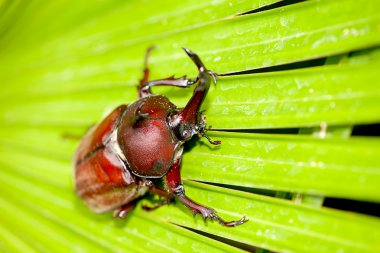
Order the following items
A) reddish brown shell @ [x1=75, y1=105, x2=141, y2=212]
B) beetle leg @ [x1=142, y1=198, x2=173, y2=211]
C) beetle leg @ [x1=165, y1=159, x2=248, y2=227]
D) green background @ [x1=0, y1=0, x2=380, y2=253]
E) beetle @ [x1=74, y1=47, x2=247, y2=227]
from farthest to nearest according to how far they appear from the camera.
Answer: reddish brown shell @ [x1=75, y1=105, x2=141, y2=212]
beetle leg @ [x1=142, y1=198, x2=173, y2=211]
beetle @ [x1=74, y1=47, x2=247, y2=227]
beetle leg @ [x1=165, y1=159, x2=248, y2=227]
green background @ [x1=0, y1=0, x2=380, y2=253]

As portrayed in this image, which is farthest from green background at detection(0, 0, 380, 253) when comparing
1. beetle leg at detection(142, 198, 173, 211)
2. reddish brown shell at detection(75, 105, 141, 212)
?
reddish brown shell at detection(75, 105, 141, 212)

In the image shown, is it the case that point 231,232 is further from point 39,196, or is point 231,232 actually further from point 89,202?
point 39,196

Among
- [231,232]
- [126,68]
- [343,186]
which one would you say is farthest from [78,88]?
[343,186]

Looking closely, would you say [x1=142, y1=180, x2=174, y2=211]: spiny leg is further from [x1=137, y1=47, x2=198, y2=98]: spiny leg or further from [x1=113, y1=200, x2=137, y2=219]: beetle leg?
[x1=137, y1=47, x2=198, y2=98]: spiny leg

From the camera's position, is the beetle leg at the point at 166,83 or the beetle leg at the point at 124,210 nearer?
the beetle leg at the point at 166,83

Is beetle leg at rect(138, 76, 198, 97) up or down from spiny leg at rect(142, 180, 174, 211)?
up

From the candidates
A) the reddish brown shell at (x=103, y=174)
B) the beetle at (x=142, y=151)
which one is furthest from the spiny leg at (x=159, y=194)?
the reddish brown shell at (x=103, y=174)

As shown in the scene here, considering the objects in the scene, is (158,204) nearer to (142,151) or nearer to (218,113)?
(142,151)

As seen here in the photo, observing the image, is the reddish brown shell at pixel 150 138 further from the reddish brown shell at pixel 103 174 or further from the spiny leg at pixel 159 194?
the reddish brown shell at pixel 103 174
